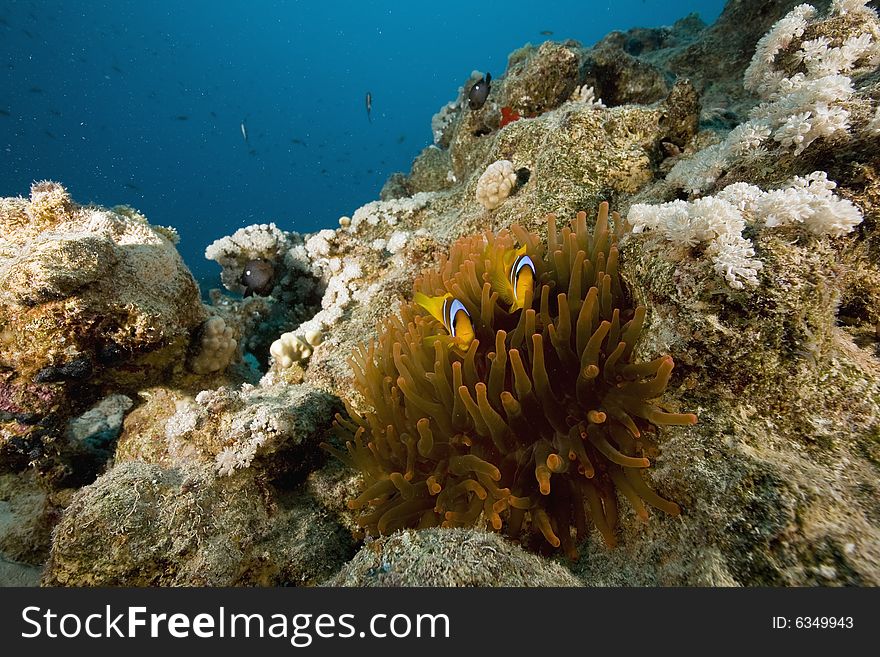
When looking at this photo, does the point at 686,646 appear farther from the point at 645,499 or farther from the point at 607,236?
the point at 607,236

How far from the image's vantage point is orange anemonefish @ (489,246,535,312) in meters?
2.26

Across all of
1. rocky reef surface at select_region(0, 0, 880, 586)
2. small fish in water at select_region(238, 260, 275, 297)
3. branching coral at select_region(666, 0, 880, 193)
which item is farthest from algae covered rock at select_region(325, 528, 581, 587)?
small fish in water at select_region(238, 260, 275, 297)

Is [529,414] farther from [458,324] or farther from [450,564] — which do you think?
[450,564]

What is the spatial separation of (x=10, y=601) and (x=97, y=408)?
2556mm

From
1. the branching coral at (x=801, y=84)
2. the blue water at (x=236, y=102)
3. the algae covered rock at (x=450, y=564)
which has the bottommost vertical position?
the algae covered rock at (x=450, y=564)

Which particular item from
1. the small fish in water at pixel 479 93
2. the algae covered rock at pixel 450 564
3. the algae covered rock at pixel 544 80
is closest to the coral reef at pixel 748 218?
the algae covered rock at pixel 450 564

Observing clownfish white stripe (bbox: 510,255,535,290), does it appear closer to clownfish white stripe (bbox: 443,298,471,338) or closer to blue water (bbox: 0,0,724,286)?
clownfish white stripe (bbox: 443,298,471,338)

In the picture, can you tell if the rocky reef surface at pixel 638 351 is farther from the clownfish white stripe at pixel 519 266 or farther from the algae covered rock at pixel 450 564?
the clownfish white stripe at pixel 519 266

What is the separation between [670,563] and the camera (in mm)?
1730

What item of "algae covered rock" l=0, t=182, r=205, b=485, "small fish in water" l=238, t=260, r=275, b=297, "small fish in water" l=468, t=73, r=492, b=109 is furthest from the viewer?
"small fish in water" l=468, t=73, r=492, b=109

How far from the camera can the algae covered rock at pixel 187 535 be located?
80.7 inches

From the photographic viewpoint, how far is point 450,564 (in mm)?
1482

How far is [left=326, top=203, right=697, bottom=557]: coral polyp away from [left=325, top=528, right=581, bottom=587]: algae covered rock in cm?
35

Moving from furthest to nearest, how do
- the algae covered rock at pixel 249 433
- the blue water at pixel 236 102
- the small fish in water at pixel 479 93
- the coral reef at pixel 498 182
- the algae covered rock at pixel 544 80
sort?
the blue water at pixel 236 102, the small fish in water at pixel 479 93, the algae covered rock at pixel 544 80, the coral reef at pixel 498 182, the algae covered rock at pixel 249 433
